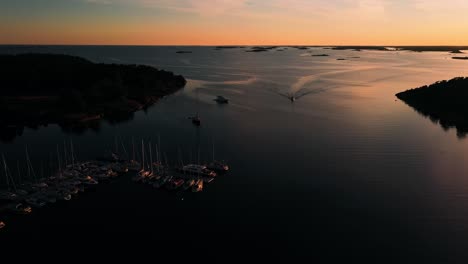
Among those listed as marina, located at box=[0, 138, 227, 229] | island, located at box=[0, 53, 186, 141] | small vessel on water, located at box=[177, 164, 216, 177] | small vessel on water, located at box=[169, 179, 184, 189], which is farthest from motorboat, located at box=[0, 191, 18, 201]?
island, located at box=[0, 53, 186, 141]

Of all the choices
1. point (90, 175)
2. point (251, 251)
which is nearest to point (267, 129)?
point (90, 175)

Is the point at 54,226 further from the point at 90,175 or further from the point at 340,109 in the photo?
the point at 340,109

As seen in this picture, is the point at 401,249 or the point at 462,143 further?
the point at 462,143

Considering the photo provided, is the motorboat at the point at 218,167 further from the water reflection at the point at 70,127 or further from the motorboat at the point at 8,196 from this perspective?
the water reflection at the point at 70,127

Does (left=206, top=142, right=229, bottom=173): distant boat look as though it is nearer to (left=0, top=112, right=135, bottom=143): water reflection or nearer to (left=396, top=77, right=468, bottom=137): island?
(left=0, top=112, right=135, bottom=143): water reflection

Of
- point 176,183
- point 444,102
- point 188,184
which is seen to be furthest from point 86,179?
point 444,102

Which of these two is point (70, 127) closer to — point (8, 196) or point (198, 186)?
point (8, 196)
